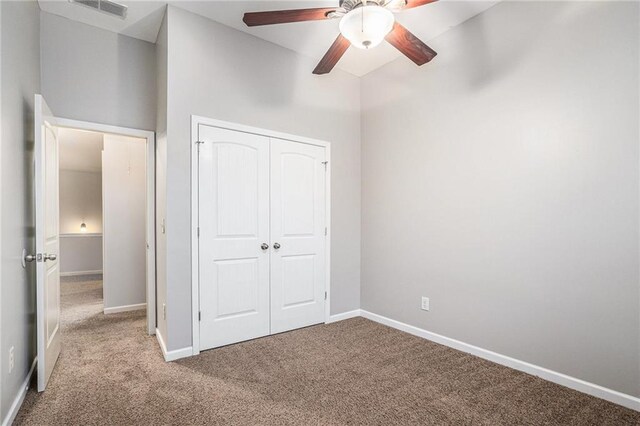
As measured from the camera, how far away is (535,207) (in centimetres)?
242

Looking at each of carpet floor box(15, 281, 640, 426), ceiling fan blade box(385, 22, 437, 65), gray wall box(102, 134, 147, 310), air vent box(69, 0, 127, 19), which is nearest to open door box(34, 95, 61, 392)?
carpet floor box(15, 281, 640, 426)

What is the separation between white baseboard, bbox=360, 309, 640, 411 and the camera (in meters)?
2.03

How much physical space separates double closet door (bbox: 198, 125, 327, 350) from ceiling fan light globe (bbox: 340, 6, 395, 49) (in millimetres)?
1457

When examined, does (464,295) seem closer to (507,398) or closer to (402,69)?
(507,398)

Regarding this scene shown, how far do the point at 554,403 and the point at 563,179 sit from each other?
4.92 feet

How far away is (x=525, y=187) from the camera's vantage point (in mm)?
2471

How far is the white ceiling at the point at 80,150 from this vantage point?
17.1 feet

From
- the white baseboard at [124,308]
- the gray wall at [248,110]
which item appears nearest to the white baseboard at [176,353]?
the gray wall at [248,110]

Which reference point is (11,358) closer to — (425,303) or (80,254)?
(425,303)

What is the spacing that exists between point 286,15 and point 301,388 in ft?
8.24

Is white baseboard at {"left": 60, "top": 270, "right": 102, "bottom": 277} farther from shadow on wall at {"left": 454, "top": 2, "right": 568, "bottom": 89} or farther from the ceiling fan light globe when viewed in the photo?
shadow on wall at {"left": 454, "top": 2, "right": 568, "bottom": 89}

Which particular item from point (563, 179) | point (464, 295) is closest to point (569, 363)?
point (464, 295)

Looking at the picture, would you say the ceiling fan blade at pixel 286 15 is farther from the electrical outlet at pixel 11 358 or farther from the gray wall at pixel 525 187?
the electrical outlet at pixel 11 358

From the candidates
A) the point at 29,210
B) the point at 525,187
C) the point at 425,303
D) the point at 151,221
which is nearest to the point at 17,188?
the point at 29,210
